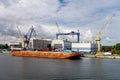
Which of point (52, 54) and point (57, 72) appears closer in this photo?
point (57, 72)

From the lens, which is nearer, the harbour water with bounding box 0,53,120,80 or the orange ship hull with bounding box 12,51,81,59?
the harbour water with bounding box 0,53,120,80

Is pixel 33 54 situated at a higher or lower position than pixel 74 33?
lower

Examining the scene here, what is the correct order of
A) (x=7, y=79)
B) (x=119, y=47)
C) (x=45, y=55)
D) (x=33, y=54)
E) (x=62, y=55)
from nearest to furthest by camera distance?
(x=7, y=79) < (x=62, y=55) < (x=45, y=55) < (x=33, y=54) < (x=119, y=47)

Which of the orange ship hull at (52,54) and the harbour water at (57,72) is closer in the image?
the harbour water at (57,72)

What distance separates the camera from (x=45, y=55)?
124750 mm

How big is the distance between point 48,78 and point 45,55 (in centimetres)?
8487

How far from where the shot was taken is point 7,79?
126ft

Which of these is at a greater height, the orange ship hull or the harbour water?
the orange ship hull

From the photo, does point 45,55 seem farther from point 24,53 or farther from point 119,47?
point 119,47

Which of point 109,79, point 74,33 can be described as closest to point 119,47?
point 74,33

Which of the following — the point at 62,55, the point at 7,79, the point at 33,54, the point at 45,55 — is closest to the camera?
the point at 7,79

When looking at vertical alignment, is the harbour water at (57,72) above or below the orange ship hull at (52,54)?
below

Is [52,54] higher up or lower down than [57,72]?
higher up

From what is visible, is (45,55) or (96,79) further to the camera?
(45,55)
